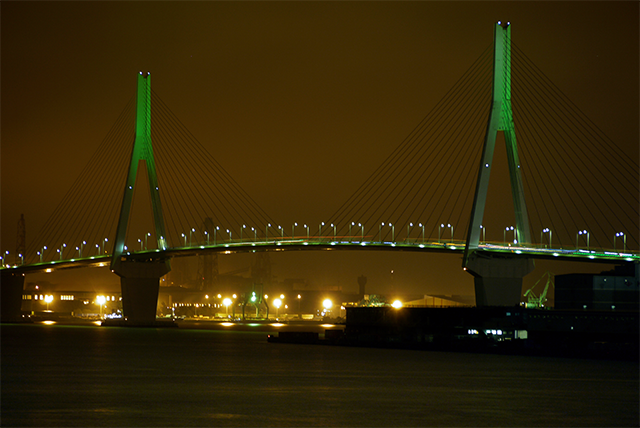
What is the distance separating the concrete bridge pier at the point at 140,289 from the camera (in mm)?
82438

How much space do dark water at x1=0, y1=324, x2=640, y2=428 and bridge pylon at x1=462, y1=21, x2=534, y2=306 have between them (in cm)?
1966

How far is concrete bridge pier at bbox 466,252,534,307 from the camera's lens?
61656mm

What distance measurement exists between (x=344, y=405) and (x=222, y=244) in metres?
64.7

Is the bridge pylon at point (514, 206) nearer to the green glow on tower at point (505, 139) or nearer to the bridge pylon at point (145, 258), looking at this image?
the green glow on tower at point (505, 139)

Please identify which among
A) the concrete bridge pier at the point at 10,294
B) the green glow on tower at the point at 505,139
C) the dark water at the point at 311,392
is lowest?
the dark water at the point at 311,392

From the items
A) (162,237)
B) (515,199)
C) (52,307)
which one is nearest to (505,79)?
(515,199)

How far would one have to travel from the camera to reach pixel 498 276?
62.7 meters

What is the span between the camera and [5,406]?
19.6 meters

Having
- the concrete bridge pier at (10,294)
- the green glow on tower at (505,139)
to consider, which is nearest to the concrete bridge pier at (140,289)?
the concrete bridge pier at (10,294)

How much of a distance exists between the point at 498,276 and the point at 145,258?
3818 cm

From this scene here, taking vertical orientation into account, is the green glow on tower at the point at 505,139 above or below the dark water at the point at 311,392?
above

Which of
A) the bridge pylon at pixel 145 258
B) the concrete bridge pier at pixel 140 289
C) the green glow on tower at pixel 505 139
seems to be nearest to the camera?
the green glow on tower at pixel 505 139

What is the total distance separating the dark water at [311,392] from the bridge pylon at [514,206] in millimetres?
19659

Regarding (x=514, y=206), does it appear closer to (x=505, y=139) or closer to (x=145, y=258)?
(x=505, y=139)
